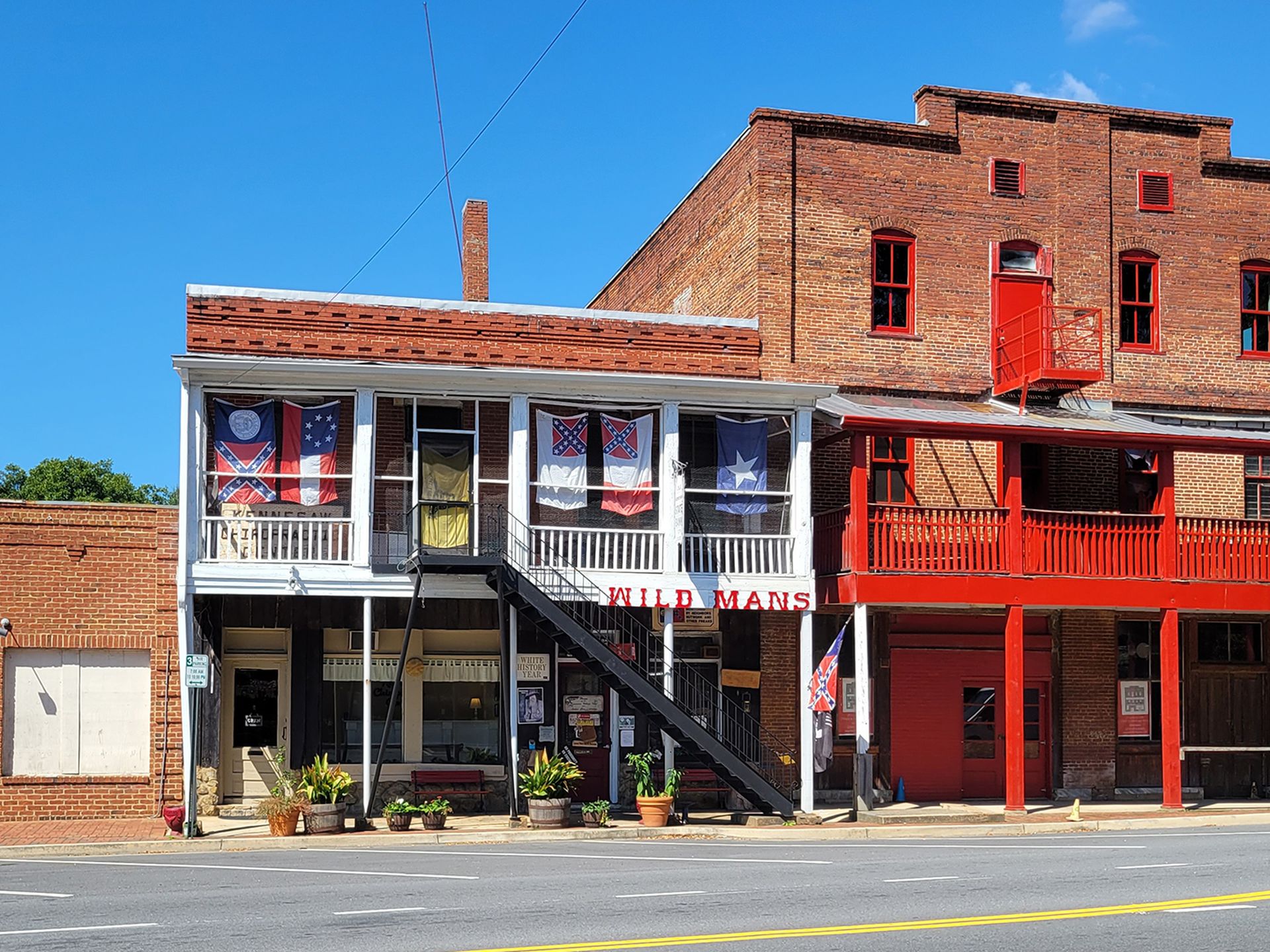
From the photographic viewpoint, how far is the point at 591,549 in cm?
2403

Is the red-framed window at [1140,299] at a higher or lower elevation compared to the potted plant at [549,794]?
higher

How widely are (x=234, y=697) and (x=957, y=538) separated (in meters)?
11.9

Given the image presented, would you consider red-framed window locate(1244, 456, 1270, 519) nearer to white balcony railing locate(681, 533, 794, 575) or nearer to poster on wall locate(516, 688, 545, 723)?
white balcony railing locate(681, 533, 794, 575)

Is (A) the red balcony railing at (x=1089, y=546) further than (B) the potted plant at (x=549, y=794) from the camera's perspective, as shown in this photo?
Yes

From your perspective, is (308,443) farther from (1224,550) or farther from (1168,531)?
(1224,550)

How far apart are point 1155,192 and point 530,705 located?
51.2ft

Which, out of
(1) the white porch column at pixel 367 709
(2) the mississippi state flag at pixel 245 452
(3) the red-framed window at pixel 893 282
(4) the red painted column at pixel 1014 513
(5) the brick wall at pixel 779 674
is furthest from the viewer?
(3) the red-framed window at pixel 893 282

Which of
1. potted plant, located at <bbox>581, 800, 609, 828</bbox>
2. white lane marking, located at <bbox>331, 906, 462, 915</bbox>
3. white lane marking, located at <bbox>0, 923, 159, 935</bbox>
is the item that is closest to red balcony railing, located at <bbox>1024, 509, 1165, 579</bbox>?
potted plant, located at <bbox>581, 800, 609, 828</bbox>

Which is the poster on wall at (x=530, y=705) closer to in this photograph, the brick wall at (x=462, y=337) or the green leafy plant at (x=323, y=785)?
the green leafy plant at (x=323, y=785)

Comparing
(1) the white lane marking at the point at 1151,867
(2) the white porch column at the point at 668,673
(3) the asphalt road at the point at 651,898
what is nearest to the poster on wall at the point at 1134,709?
(3) the asphalt road at the point at 651,898

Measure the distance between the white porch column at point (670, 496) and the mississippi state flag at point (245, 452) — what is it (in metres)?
5.96

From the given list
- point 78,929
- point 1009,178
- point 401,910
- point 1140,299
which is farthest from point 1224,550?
→ point 78,929

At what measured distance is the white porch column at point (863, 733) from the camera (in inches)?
906

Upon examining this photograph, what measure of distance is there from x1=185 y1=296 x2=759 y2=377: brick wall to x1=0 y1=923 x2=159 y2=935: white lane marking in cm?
1328
